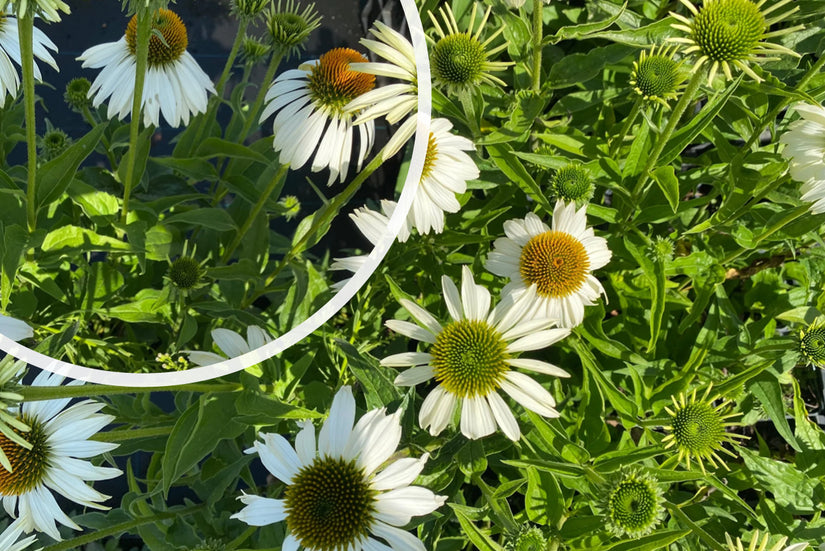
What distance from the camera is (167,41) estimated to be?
65 cm

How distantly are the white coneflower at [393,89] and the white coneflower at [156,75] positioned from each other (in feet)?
0.73

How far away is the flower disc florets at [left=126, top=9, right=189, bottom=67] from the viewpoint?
63cm

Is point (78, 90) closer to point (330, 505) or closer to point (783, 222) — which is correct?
point (330, 505)

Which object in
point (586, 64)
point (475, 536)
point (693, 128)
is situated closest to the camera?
point (475, 536)

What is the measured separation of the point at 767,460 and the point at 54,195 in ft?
2.96

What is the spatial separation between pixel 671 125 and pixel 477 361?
33 centimetres

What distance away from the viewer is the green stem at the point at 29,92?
0.48 metres

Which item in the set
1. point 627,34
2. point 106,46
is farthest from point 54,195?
point 627,34

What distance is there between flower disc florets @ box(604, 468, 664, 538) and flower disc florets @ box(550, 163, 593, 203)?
1.07 feet

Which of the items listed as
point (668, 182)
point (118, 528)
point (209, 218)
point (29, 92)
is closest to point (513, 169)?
point (668, 182)

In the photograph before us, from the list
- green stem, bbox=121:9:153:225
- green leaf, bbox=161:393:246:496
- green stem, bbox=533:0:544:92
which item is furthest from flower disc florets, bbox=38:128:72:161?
green stem, bbox=533:0:544:92

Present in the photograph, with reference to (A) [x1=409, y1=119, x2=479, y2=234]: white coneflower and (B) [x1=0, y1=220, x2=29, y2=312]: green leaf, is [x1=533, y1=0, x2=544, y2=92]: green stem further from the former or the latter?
(B) [x1=0, y1=220, x2=29, y2=312]: green leaf

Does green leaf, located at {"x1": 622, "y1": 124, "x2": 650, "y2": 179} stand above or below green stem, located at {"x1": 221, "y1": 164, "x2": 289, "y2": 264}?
above

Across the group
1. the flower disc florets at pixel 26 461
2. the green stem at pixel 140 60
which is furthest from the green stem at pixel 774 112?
the flower disc florets at pixel 26 461
